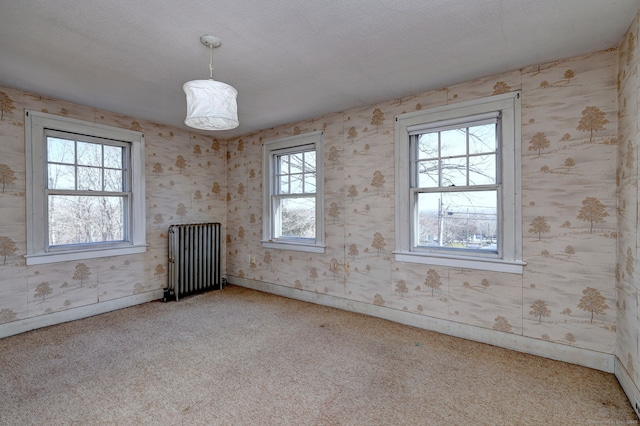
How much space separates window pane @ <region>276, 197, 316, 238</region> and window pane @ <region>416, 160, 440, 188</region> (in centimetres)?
142

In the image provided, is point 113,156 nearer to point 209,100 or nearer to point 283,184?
point 283,184

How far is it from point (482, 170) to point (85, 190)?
4245 mm

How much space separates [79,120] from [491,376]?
15.3 feet

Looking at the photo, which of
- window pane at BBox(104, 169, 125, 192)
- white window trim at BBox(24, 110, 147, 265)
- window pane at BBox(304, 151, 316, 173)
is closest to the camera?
white window trim at BBox(24, 110, 147, 265)

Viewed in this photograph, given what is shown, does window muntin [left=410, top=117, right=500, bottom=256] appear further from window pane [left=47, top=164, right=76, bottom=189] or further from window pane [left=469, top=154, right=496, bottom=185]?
window pane [left=47, top=164, right=76, bottom=189]

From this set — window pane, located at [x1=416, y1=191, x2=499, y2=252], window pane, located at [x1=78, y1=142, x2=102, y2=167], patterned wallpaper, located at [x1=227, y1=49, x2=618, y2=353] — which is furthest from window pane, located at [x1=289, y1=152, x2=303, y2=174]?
window pane, located at [x1=78, y1=142, x2=102, y2=167]

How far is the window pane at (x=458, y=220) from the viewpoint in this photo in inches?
113

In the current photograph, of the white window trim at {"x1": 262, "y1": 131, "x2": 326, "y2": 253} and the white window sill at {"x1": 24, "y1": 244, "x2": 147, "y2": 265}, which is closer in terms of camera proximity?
the white window sill at {"x1": 24, "y1": 244, "x2": 147, "y2": 265}

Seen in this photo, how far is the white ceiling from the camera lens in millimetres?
1854

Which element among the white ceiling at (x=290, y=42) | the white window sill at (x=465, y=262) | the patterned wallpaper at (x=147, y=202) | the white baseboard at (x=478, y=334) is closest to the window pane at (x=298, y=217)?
the white baseboard at (x=478, y=334)

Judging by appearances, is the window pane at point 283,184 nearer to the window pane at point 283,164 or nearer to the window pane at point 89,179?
the window pane at point 283,164

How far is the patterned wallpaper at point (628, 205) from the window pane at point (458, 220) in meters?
0.84

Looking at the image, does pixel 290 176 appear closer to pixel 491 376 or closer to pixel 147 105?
pixel 147 105

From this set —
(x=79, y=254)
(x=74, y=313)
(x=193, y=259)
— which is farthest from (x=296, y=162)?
(x=74, y=313)
